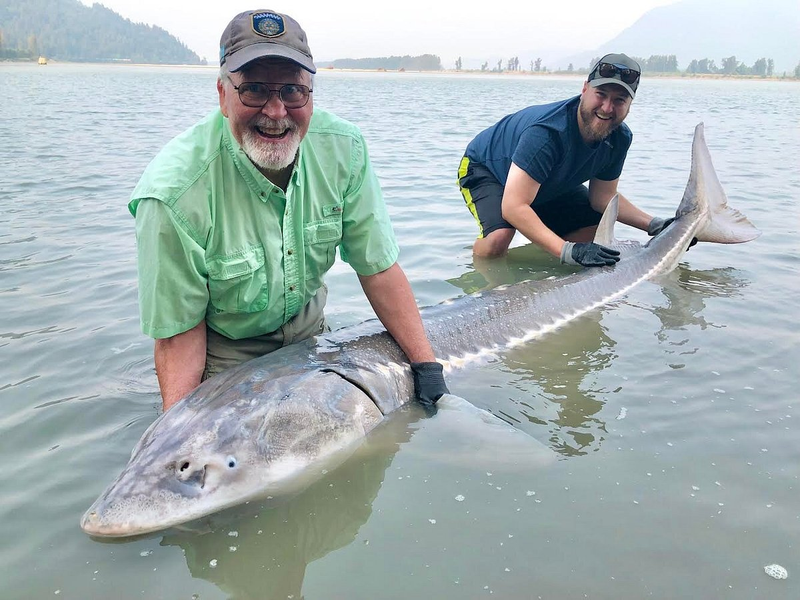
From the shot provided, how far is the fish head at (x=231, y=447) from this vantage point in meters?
2.44

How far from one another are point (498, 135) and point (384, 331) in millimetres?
3320

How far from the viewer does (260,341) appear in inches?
140

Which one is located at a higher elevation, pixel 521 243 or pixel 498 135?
pixel 498 135

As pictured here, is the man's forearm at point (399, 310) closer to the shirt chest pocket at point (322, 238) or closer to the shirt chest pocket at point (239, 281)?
the shirt chest pocket at point (322, 238)

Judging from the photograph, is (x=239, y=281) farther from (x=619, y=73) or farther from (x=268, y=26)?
(x=619, y=73)

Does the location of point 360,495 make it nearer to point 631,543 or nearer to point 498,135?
point 631,543

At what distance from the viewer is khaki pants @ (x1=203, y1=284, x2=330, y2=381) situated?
3.44m

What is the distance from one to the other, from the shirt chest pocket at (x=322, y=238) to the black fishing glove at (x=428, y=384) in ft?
2.18

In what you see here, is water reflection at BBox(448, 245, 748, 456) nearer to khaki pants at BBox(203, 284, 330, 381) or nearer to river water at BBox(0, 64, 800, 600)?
river water at BBox(0, 64, 800, 600)

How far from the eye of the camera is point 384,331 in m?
3.60

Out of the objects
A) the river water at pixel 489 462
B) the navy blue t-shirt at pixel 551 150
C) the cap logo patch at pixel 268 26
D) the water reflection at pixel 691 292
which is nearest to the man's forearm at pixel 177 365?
the river water at pixel 489 462

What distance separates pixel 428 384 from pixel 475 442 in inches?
17.3

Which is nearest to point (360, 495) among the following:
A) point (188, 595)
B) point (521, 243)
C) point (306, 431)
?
point (306, 431)

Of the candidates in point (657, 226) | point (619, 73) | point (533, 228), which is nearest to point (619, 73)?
point (619, 73)
